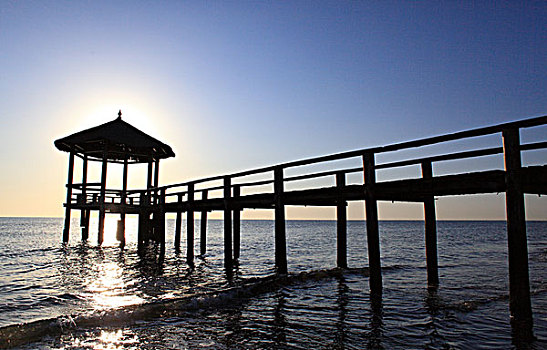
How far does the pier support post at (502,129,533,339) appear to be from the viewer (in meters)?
5.71

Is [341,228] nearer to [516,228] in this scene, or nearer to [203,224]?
[516,228]

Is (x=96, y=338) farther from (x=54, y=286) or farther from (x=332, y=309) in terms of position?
(x=54, y=286)

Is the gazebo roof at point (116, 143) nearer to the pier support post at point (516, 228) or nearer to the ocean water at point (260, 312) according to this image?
the ocean water at point (260, 312)

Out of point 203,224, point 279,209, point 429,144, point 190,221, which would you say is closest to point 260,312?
point 279,209

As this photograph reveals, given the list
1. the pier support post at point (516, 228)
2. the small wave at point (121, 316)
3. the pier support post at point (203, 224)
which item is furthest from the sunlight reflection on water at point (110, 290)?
the pier support post at point (516, 228)

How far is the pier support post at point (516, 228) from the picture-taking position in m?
5.71

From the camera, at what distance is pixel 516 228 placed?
5.69 meters

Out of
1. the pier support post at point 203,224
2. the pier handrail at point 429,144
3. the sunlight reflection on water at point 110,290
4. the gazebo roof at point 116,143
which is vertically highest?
the gazebo roof at point 116,143

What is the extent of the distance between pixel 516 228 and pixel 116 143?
20.0m

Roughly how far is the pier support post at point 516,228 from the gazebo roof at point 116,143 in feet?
61.9

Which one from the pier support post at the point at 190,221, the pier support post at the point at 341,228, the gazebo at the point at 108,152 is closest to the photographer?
the pier support post at the point at 341,228

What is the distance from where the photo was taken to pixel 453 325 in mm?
6648

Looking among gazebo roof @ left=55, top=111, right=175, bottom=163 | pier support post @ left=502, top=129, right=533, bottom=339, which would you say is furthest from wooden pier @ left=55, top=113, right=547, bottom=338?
gazebo roof @ left=55, top=111, right=175, bottom=163

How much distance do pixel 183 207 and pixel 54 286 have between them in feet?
18.2
